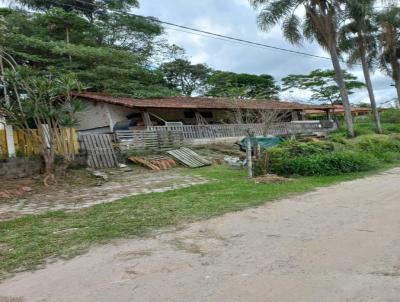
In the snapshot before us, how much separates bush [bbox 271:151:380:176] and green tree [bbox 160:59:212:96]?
25415 millimetres

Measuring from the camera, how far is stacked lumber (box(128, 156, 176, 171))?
15711 mm

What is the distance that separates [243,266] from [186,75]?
116 feet

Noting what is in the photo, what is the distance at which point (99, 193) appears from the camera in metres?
10.3

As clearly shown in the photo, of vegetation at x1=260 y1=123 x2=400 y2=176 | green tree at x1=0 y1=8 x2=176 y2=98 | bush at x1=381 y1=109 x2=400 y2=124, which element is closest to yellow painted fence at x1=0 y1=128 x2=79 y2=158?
vegetation at x1=260 y1=123 x2=400 y2=176

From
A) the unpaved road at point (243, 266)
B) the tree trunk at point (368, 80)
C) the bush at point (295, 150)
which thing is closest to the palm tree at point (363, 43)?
the tree trunk at point (368, 80)

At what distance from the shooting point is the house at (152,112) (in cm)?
2147

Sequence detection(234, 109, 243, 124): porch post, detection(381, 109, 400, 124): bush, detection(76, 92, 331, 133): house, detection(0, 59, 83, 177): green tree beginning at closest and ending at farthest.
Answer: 1. detection(0, 59, 83, 177): green tree
2. detection(76, 92, 331, 133): house
3. detection(234, 109, 243, 124): porch post
4. detection(381, 109, 400, 124): bush

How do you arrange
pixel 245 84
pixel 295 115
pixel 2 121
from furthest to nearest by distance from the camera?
pixel 245 84
pixel 295 115
pixel 2 121

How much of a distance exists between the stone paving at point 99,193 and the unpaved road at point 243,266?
12.2 feet

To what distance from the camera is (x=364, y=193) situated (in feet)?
28.5

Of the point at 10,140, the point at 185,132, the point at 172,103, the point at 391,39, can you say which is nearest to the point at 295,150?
the point at 185,132

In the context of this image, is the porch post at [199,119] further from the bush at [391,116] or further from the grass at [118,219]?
the bush at [391,116]

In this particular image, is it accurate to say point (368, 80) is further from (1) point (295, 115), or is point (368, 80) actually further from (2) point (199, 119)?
(2) point (199, 119)

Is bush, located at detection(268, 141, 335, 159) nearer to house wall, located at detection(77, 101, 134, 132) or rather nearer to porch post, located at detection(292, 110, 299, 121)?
house wall, located at detection(77, 101, 134, 132)
